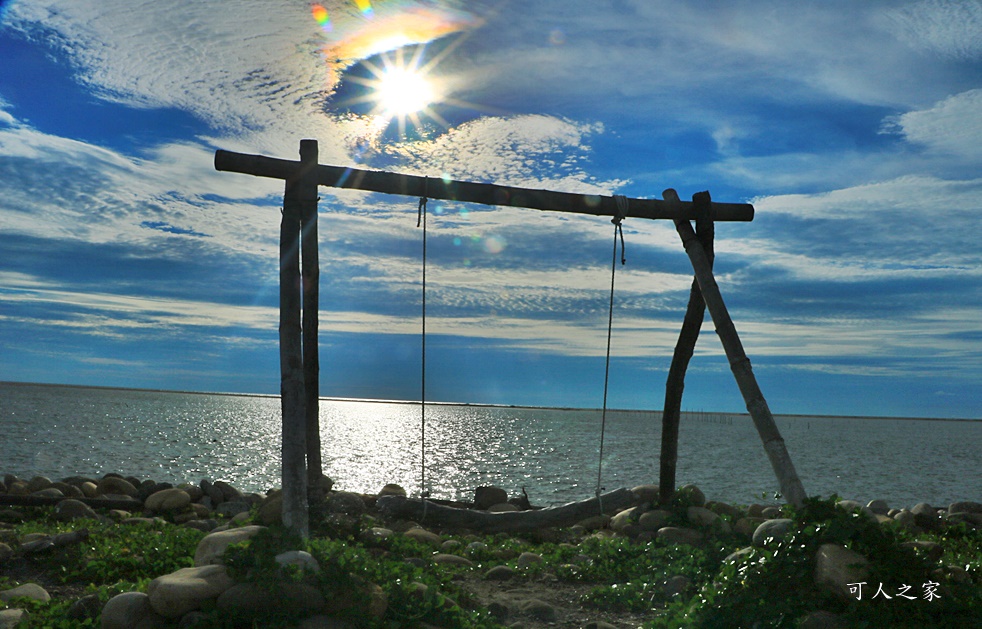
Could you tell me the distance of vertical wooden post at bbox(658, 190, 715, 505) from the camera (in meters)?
9.57

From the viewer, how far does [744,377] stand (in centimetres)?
830

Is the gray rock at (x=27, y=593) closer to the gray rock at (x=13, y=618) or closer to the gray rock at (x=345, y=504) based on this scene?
the gray rock at (x=13, y=618)

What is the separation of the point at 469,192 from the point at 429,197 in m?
0.50

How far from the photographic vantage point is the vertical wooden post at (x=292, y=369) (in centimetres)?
719

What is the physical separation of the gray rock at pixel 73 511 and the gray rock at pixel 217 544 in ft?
19.3

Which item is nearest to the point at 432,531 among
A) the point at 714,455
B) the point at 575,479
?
the point at 575,479

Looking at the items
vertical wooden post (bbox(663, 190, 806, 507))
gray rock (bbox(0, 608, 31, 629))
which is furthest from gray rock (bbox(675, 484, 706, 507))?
gray rock (bbox(0, 608, 31, 629))

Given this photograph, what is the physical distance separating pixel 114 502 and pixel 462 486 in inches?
783

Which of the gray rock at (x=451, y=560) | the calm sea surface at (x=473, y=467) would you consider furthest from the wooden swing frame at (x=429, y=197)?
the calm sea surface at (x=473, y=467)

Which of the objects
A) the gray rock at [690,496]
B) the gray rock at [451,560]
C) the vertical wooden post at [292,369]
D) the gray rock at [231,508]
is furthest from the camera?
the gray rock at [231,508]

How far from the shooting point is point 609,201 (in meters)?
9.34

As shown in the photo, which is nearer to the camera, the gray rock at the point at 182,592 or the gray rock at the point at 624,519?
the gray rock at the point at 182,592

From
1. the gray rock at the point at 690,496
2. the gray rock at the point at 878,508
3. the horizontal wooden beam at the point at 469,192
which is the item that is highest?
the horizontal wooden beam at the point at 469,192

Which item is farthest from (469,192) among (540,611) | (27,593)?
(27,593)
